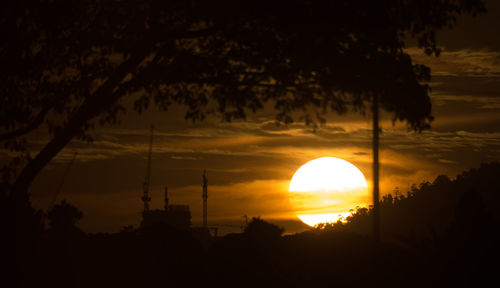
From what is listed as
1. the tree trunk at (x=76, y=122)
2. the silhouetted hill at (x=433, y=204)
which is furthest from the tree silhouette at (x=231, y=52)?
the silhouetted hill at (x=433, y=204)

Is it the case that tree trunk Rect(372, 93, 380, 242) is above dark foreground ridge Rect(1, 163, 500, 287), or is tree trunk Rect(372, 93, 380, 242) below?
above

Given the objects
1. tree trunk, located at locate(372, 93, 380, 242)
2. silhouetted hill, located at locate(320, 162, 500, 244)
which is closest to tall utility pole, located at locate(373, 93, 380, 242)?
tree trunk, located at locate(372, 93, 380, 242)

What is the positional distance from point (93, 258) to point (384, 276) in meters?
8.46

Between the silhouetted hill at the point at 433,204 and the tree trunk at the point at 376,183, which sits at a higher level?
the tree trunk at the point at 376,183

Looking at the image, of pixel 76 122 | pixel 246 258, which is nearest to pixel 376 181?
pixel 246 258

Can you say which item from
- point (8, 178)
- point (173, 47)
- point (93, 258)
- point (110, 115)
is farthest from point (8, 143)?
point (173, 47)

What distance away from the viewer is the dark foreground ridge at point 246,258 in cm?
1955

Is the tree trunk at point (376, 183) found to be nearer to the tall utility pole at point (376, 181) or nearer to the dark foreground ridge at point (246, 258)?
the tall utility pole at point (376, 181)

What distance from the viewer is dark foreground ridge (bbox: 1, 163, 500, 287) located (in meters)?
19.5

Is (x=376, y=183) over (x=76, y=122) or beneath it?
beneath

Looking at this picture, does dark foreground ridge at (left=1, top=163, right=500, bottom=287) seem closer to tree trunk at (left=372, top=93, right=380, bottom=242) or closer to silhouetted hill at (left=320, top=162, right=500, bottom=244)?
tree trunk at (left=372, top=93, right=380, bottom=242)

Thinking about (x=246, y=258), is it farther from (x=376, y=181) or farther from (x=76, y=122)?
(x=76, y=122)

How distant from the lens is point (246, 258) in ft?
71.2

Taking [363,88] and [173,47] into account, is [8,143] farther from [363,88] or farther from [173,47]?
[363,88]
